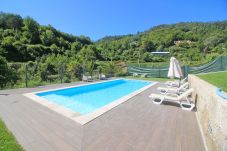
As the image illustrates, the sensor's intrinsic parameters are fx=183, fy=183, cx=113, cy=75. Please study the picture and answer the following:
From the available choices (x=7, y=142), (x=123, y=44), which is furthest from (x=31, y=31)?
(x=7, y=142)

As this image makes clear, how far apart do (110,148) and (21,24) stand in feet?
154

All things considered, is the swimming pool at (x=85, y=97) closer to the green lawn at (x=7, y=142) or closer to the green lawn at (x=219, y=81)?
the green lawn at (x=7, y=142)

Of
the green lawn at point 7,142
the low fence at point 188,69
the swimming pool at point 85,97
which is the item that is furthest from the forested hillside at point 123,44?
the green lawn at point 7,142

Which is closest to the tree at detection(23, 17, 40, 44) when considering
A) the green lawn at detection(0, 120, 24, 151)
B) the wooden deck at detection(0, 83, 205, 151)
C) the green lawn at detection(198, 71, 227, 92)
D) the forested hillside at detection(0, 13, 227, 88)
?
the forested hillside at detection(0, 13, 227, 88)

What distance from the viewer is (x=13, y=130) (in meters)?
3.73

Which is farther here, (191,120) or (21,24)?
(21,24)

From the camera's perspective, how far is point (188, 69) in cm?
1695

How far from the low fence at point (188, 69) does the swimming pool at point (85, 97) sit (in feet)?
15.2

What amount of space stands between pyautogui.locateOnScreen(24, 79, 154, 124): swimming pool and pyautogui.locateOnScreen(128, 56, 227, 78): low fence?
4646mm

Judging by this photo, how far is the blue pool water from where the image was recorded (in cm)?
720

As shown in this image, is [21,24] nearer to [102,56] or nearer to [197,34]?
[102,56]

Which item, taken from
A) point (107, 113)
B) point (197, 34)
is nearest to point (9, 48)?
point (107, 113)

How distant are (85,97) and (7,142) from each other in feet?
20.2

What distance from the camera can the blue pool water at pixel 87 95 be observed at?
7.20 metres
